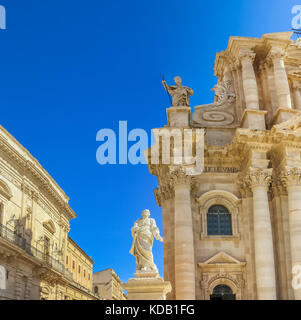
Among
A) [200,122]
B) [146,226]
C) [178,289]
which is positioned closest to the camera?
[146,226]

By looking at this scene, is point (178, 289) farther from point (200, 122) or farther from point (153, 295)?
point (200, 122)

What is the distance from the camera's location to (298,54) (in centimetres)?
2280

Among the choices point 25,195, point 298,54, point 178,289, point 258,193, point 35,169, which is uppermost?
point 298,54

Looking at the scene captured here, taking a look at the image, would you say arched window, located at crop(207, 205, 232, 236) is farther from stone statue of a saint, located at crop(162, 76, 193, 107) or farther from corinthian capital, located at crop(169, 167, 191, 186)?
stone statue of a saint, located at crop(162, 76, 193, 107)

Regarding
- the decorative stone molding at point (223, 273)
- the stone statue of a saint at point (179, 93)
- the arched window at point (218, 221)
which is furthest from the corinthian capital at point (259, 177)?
the stone statue of a saint at point (179, 93)

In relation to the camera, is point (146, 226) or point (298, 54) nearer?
point (146, 226)

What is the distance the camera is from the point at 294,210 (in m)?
17.7

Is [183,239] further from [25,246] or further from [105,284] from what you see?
[105,284]

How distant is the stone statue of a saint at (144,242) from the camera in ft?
50.3

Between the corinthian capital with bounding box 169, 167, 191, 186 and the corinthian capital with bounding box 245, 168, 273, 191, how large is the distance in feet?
7.68

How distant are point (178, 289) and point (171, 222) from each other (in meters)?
3.07

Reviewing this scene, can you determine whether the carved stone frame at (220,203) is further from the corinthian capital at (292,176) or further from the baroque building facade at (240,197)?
the corinthian capital at (292,176)
